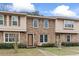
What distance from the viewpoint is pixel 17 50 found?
72.9 m

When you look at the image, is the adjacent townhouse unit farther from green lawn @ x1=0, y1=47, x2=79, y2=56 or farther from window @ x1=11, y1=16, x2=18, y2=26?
green lawn @ x1=0, y1=47, x2=79, y2=56

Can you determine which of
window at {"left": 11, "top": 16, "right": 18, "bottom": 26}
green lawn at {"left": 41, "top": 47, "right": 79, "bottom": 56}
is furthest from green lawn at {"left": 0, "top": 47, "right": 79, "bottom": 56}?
window at {"left": 11, "top": 16, "right": 18, "bottom": 26}

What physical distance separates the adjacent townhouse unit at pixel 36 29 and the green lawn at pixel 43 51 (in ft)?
0.66

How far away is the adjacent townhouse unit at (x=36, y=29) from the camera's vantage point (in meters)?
72.9

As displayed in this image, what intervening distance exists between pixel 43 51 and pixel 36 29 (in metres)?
0.62

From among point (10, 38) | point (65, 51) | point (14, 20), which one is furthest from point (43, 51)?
point (14, 20)

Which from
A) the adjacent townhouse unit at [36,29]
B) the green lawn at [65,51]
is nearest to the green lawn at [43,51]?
the green lawn at [65,51]

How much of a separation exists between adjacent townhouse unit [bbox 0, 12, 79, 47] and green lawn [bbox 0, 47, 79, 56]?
0.66 ft

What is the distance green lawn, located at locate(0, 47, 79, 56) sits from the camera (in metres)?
72.9

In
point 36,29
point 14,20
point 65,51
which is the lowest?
point 65,51

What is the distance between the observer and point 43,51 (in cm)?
7294

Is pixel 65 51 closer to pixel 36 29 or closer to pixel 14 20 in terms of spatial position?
pixel 36 29

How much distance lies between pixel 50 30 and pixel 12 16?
1.08 m

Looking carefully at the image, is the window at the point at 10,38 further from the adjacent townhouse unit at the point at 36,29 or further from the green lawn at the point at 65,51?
the green lawn at the point at 65,51
